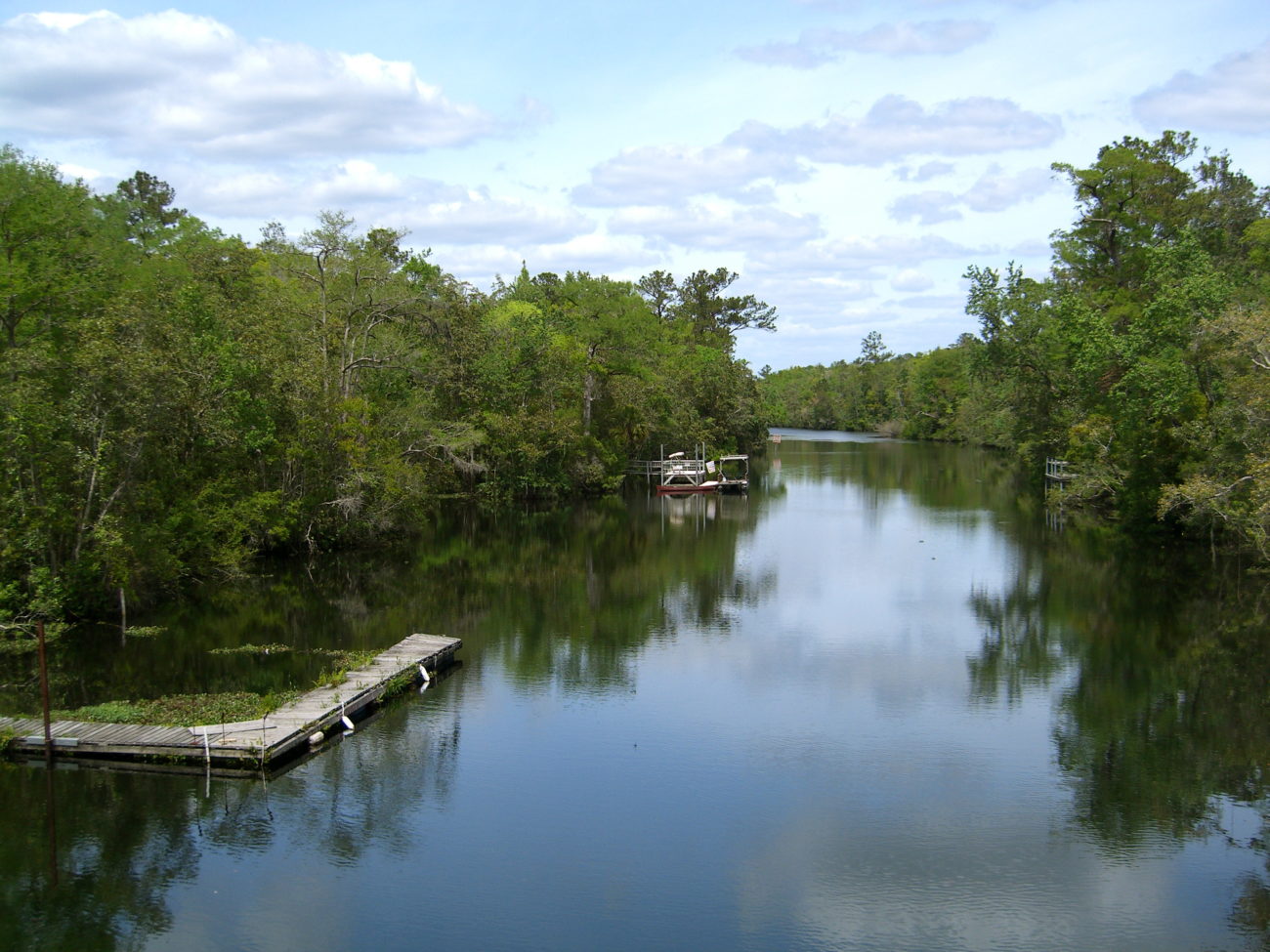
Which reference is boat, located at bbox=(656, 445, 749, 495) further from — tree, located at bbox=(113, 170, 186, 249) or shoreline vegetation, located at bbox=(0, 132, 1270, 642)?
tree, located at bbox=(113, 170, 186, 249)

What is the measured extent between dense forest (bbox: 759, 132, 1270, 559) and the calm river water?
14.7ft

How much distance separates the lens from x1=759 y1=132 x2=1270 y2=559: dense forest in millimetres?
26266

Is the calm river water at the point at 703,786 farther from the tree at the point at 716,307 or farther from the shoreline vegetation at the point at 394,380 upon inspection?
the tree at the point at 716,307

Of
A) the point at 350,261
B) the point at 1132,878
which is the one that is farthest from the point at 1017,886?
the point at 350,261

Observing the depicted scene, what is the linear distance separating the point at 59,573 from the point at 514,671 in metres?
10.2

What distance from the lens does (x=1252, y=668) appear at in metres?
19.8

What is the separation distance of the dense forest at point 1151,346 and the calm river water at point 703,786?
4.47 m

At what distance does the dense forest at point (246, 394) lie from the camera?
69.3 ft

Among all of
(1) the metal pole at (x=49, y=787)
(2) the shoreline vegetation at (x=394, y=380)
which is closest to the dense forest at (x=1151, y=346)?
(2) the shoreline vegetation at (x=394, y=380)

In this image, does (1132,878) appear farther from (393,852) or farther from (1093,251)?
(1093,251)

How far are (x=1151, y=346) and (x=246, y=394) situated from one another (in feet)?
90.8

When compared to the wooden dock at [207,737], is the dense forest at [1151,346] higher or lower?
higher

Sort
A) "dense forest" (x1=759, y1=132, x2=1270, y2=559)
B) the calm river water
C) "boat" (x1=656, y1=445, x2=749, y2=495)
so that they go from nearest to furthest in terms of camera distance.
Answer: the calm river water, "dense forest" (x1=759, y1=132, x2=1270, y2=559), "boat" (x1=656, y1=445, x2=749, y2=495)

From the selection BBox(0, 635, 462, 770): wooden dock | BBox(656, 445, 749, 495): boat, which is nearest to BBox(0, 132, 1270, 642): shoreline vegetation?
BBox(656, 445, 749, 495): boat
